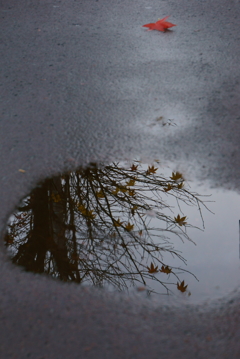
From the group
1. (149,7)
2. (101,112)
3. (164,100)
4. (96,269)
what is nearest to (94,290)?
(96,269)

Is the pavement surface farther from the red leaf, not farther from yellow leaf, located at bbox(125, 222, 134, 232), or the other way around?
yellow leaf, located at bbox(125, 222, 134, 232)

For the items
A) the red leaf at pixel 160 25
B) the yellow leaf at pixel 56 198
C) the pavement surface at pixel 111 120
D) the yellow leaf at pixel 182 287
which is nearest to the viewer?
the pavement surface at pixel 111 120

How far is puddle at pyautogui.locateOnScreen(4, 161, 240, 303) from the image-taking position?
2.12 metres

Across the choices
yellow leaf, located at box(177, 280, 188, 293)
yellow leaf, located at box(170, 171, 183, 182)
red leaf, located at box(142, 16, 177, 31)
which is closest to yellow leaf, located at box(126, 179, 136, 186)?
yellow leaf, located at box(170, 171, 183, 182)

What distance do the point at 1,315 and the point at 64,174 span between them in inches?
41.8

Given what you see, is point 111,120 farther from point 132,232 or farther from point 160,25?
point 160,25

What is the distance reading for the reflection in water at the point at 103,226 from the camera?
217cm

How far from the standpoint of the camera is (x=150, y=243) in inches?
91.7

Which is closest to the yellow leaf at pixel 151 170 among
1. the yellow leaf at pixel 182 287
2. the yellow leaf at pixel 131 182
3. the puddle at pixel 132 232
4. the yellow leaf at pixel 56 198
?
the puddle at pixel 132 232

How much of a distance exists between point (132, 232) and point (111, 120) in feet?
3.72

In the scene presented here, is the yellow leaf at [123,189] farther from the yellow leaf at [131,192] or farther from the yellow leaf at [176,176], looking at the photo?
the yellow leaf at [176,176]

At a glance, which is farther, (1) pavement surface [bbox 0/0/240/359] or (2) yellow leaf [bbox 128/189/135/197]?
(2) yellow leaf [bbox 128/189/135/197]

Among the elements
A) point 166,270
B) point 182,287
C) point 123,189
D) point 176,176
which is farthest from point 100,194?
point 182,287

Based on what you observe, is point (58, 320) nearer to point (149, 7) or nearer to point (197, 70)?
point (197, 70)
